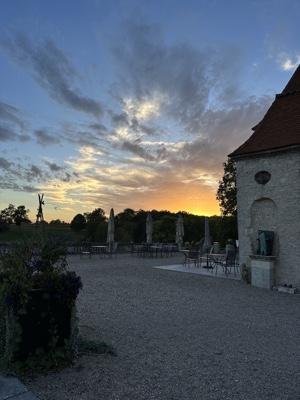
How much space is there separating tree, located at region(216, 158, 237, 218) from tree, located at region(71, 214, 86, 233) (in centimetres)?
4201

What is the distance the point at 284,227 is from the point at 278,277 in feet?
5.51

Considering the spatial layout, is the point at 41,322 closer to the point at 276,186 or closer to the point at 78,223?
the point at 276,186

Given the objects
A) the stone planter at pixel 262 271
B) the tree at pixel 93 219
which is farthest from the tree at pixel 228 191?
the tree at pixel 93 219

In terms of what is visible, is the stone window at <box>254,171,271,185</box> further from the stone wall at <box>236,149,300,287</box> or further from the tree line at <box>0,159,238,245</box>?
the tree line at <box>0,159,238,245</box>

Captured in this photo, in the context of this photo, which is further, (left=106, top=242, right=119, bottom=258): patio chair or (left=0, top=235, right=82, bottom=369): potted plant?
(left=106, top=242, right=119, bottom=258): patio chair

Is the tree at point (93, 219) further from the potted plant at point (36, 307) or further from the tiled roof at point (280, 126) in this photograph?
the potted plant at point (36, 307)

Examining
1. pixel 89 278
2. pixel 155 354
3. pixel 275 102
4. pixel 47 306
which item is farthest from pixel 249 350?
pixel 275 102

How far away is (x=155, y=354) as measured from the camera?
13.8ft

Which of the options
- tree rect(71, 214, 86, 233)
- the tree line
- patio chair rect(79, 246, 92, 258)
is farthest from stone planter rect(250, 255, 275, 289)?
tree rect(71, 214, 86, 233)

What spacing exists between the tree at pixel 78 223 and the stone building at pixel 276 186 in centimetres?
5653

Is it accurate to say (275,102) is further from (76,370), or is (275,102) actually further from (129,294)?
(76,370)

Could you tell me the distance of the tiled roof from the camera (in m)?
10.4

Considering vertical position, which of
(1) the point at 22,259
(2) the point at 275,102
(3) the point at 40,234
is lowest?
(1) the point at 22,259

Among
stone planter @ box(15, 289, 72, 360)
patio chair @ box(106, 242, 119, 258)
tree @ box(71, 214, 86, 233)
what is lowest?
stone planter @ box(15, 289, 72, 360)
